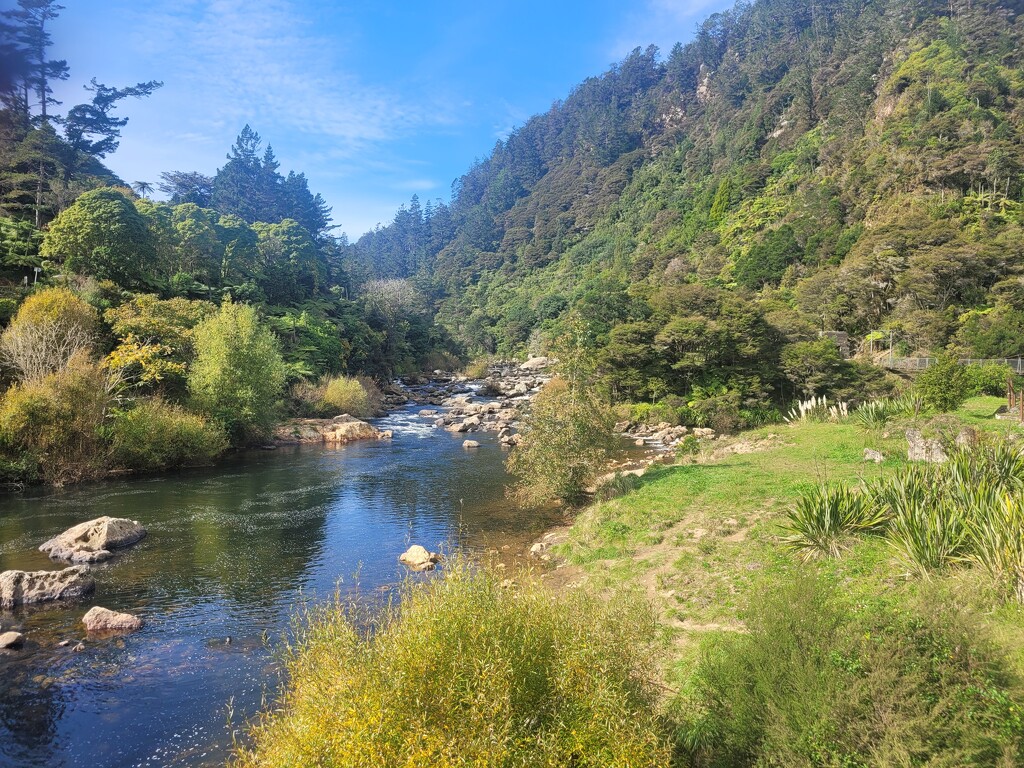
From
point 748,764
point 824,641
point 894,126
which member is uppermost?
point 894,126

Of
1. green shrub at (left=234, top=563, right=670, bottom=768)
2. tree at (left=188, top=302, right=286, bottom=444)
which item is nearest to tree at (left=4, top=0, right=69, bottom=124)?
tree at (left=188, top=302, right=286, bottom=444)

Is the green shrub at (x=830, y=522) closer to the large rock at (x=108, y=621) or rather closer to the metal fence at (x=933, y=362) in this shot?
the large rock at (x=108, y=621)

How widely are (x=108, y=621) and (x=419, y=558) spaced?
7.29 m

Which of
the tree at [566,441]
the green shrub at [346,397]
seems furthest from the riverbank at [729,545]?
the green shrub at [346,397]

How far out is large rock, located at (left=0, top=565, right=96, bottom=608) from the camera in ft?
43.1

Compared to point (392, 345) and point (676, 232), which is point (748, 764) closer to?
point (392, 345)

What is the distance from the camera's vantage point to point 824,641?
5.18 meters

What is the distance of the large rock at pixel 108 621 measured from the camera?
40.2 feet

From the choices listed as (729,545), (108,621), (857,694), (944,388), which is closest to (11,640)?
(108,621)

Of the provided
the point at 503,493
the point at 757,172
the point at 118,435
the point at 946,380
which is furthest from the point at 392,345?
the point at 757,172

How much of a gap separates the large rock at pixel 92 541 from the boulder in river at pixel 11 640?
15.6ft

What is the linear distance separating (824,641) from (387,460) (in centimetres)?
2954

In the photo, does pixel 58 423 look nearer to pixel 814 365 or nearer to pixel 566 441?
pixel 566 441

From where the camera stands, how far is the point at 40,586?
44.2 feet
